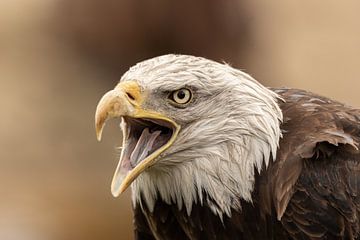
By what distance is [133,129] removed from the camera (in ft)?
13.7

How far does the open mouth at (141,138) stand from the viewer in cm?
406

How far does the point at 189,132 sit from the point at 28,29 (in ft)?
26.9

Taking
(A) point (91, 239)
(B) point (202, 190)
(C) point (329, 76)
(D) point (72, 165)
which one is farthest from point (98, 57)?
(B) point (202, 190)

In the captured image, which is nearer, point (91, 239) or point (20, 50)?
point (91, 239)

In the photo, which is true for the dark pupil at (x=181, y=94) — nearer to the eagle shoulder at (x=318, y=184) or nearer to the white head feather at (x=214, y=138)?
the white head feather at (x=214, y=138)

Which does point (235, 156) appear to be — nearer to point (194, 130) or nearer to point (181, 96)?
point (194, 130)

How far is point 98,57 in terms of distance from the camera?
10289 millimetres

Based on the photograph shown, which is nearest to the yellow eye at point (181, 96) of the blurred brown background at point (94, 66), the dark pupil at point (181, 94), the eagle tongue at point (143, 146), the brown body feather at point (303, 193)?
the dark pupil at point (181, 94)

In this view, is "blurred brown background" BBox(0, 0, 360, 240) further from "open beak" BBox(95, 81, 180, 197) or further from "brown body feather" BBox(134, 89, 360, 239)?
"open beak" BBox(95, 81, 180, 197)

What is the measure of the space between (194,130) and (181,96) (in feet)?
0.46

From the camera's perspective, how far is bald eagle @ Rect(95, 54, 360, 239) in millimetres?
4145

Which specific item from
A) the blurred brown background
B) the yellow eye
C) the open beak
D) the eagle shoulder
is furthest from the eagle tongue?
the blurred brown background

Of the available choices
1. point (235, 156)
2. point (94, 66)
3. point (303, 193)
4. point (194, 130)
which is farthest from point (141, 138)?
point (94, 66)

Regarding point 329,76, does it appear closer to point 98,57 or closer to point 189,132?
point 98,57
